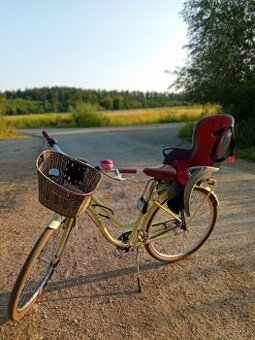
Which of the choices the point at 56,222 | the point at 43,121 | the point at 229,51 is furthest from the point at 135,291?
the point at 43,121

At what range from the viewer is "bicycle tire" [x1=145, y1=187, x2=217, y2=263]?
12.7 feet

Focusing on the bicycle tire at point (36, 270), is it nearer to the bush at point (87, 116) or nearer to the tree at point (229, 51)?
the tree at point (229, 51)

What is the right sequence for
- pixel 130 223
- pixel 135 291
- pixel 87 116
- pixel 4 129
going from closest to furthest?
pixel 135 291 → pixel 130 223 → pixel 4 129 → pixel 87 116

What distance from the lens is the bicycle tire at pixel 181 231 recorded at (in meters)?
3.88

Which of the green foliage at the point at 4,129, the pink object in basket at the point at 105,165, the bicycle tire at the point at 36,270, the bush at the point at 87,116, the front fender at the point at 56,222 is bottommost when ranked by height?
the bush at the point at 87,116

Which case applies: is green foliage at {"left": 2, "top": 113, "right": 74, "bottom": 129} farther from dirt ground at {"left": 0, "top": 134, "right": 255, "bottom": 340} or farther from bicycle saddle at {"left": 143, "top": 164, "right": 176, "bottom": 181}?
bicycle saddle at {"left": 143, "top": 164, "right": 176, "bottom": 181}

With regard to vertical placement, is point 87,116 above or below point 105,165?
below

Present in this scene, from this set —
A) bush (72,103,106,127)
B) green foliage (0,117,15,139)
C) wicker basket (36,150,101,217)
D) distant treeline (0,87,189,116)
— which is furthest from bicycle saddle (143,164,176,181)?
distant treeline (0,87,189,116)

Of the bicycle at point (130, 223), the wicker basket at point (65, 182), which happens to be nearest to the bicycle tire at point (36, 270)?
the bicycle at point (130, 223)

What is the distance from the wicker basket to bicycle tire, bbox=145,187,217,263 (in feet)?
2.77

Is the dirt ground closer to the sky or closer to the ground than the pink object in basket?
closer to the ground

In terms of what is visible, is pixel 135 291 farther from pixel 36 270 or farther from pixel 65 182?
pixel 65 182

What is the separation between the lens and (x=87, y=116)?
50.2 metres

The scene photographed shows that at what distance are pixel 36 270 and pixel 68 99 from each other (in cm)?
9197
